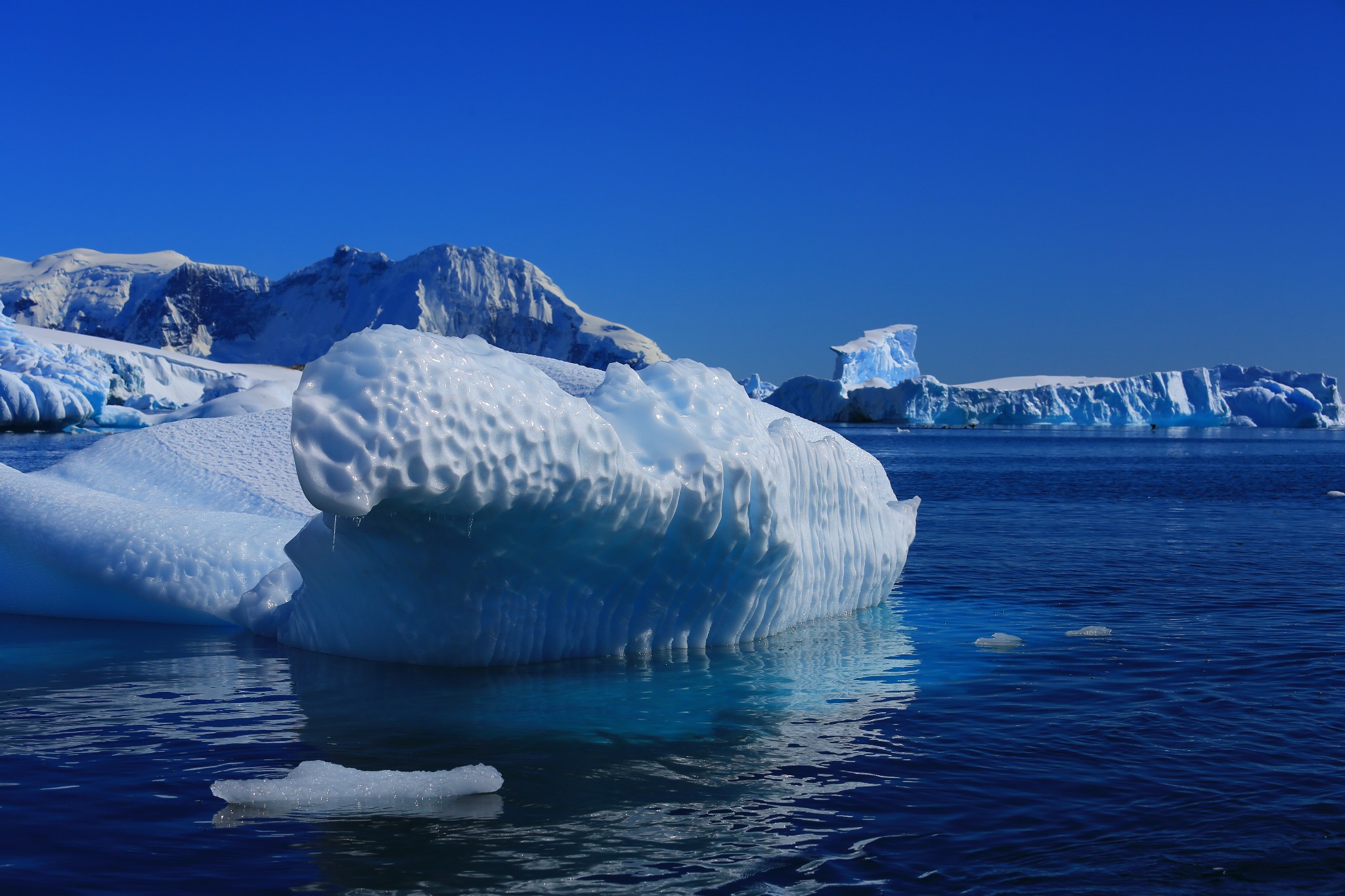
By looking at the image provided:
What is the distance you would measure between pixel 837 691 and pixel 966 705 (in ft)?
3.14

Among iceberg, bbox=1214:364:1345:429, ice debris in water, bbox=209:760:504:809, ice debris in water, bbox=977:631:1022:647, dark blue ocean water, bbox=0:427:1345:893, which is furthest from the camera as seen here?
iceberg, bbox=1214:364:1345:429

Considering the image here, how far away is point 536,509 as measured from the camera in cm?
805

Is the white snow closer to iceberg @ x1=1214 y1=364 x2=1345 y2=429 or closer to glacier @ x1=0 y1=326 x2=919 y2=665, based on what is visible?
glacier @ x1=0 y1=326 x2=919 y2=665

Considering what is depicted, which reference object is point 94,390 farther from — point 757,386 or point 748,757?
point 757,386

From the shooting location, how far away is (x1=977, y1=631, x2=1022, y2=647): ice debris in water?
10.2 meters

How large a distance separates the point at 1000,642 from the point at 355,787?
630 cm

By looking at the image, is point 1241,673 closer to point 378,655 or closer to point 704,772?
point 704,772

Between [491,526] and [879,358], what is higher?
[879,358]

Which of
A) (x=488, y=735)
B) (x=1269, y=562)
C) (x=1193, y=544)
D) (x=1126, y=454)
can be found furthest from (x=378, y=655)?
(x=1126, y=454)

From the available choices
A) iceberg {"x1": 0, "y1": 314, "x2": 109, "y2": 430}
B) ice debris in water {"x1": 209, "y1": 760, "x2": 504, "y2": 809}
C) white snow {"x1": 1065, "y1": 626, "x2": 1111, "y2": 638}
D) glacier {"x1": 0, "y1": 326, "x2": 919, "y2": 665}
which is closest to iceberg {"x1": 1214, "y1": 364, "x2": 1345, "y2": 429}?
iceberg {"x1": 0, "y1": 314, "x2": 109, "y2": 430}

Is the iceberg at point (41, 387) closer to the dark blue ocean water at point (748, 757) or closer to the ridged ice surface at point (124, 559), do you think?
the ridged ice surface at point (124, 559)

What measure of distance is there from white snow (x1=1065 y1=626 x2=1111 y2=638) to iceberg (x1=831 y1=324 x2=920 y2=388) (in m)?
88.2

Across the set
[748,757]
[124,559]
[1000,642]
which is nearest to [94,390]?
[124,559]

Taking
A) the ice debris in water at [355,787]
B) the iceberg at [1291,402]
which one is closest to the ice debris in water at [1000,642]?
the ice debris in water at [355,787]
